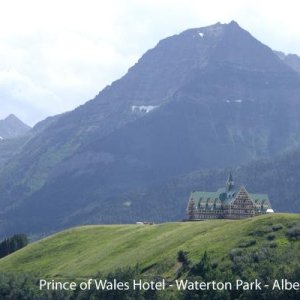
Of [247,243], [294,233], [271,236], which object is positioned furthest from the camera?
[271,236]

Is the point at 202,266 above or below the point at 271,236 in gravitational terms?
below

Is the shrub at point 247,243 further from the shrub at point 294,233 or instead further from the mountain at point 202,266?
the shrub at point 294,233

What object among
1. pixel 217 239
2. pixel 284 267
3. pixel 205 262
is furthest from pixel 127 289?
pixel 217 239

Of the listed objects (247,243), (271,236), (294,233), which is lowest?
(247,243)

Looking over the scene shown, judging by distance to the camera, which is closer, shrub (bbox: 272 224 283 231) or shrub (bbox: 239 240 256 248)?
shrub (bbox: 239 240 256 248)

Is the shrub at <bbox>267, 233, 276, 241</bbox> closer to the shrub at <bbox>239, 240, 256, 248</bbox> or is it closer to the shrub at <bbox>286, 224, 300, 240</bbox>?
the shrub at <bbox>286, 224, 300, 240</bbox>

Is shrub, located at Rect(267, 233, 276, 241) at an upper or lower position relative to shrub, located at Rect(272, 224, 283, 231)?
lower

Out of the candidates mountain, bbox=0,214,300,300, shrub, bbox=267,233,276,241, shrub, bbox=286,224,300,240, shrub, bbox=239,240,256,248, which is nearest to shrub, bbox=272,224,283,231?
mountain, bbox=0,214,300,300

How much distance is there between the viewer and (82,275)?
189m

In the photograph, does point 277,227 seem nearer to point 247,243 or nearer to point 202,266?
point 247,243

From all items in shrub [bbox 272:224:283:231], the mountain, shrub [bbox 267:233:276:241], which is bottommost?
the mountain

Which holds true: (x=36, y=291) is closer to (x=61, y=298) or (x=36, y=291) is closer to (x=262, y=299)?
(x=61, y=298)

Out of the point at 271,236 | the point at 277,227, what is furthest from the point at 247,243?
the point at 277,227

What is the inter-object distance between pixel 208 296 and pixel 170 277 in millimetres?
31075
